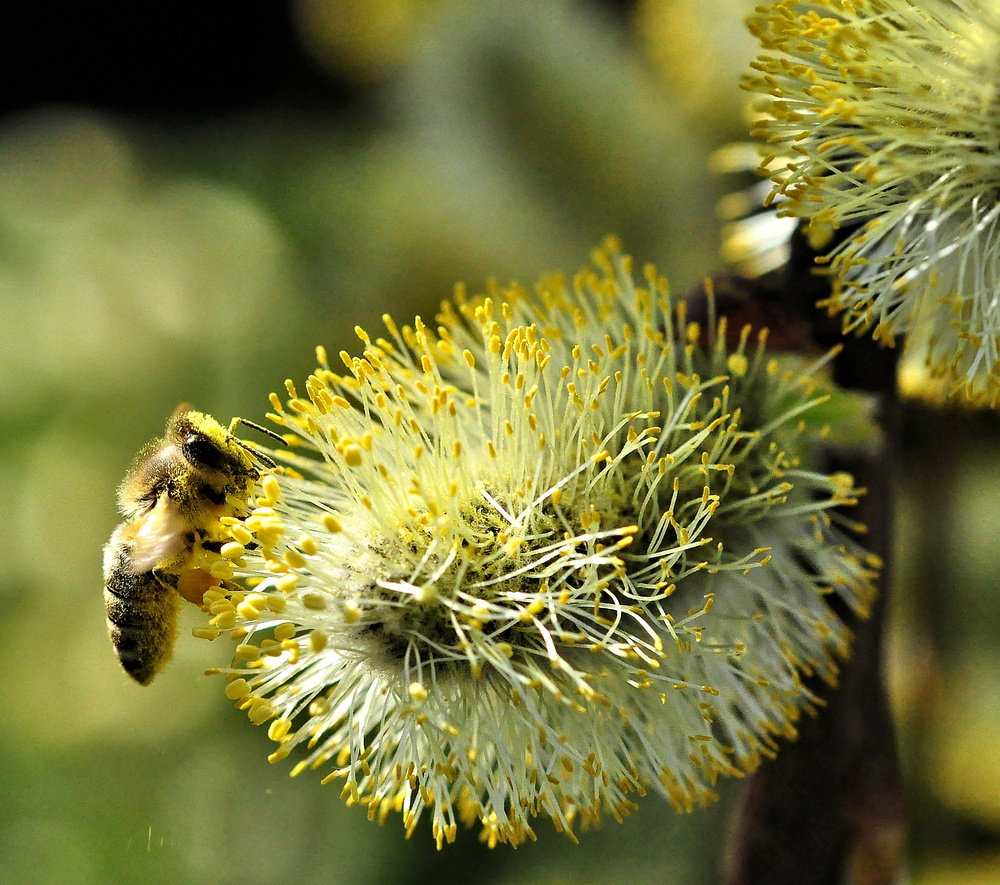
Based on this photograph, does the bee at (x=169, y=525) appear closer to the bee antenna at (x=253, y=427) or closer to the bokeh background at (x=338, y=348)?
the bee antenna at (x=253, y=427)

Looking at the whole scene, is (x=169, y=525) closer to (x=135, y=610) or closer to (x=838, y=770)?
(x=135, y=610)

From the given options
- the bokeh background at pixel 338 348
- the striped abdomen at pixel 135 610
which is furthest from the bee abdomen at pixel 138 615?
the bokeh background at pixel 338 348

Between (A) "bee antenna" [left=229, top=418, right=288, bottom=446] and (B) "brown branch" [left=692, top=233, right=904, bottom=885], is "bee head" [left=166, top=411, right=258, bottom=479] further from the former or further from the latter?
(B) "brown branch" [left=692, top=233, right=904, bottom=885]

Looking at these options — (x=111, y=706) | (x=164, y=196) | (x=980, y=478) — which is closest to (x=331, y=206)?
(x=164, y=196)

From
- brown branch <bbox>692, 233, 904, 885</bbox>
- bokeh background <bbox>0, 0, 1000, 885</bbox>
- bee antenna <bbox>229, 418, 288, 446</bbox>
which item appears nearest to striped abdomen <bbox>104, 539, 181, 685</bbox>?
bee antenna <bbox>229, 418, 288, 446</bbox>

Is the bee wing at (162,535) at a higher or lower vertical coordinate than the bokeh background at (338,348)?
higher

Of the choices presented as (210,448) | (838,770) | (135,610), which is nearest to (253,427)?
(210,448)

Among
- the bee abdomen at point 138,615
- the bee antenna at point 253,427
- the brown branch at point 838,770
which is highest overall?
the bee antenna at point 253,427
